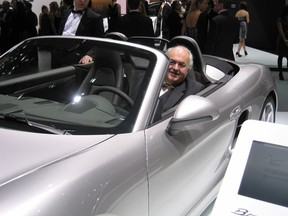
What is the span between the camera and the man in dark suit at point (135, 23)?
5117 millimetres

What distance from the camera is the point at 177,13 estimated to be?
9.00 metres

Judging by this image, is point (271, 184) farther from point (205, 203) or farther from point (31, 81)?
point (31, 81)

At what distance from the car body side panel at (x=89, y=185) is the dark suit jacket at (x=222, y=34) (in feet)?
13.0

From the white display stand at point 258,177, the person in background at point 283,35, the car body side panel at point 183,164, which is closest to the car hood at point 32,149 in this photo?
the car body side panel at point 183,164

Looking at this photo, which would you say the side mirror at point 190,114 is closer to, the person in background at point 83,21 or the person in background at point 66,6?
the person in background at point 83,21

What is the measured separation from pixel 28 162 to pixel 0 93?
1059mm

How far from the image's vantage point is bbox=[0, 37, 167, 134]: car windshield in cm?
204

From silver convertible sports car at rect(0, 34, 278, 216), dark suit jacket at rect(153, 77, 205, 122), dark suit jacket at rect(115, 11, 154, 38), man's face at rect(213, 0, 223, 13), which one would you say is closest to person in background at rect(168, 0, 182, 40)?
man's face at rect(213, 0, 223, 13)

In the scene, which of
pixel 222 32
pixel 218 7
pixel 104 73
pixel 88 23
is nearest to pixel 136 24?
pixel 88 23

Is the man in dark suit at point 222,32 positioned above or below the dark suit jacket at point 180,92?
below

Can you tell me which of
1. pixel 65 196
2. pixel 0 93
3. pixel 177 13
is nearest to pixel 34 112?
pixel 0 93

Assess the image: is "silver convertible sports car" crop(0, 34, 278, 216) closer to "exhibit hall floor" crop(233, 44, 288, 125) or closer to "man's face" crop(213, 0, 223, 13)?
"exhibit hall floor" crop(233, 44, 288, 125)

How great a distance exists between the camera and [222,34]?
224 inches

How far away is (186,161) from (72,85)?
98cm
